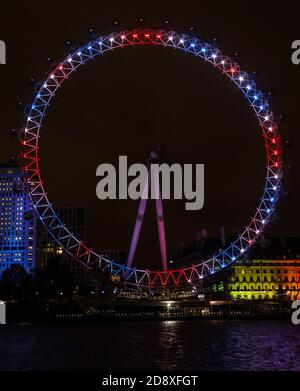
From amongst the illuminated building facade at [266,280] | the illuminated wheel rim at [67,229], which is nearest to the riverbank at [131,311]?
the illuminated wheel rim at [67,229]

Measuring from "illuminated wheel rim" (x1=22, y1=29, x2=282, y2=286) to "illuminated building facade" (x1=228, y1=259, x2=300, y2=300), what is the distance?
61602 millimetres

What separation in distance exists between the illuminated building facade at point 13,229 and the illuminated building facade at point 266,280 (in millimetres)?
63903

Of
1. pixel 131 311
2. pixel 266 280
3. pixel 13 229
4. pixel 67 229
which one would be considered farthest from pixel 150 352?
pixel 13 229

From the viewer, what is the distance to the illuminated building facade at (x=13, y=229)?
162 metres

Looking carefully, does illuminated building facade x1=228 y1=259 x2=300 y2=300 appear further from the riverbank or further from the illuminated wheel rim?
the illuminated wheel rim

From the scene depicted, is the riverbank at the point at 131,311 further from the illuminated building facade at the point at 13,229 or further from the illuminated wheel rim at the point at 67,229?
the illuminated building facade at the point at 13,229

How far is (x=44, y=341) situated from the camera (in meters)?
38.9

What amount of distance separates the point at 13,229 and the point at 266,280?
74272 millimetres

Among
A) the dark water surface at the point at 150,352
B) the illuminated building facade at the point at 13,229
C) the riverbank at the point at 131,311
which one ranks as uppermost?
the illuminated building facade at the point at 13,229

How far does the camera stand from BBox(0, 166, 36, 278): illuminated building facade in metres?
162

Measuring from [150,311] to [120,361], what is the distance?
46169 mm

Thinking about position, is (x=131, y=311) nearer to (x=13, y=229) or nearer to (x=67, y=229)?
(x=67, y=229)

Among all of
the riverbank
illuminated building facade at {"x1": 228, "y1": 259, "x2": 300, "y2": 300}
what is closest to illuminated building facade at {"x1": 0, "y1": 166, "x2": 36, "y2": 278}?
illuminated building facade at {"x1": 228, "y1": 259, "x2": 300, "y2": 300}
